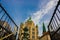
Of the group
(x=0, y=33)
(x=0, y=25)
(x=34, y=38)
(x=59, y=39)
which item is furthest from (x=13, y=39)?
(x=34, y=38)

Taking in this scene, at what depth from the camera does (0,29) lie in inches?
189

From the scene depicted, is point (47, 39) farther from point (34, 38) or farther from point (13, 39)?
point (34, 38)

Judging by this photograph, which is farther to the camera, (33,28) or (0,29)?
(33,28)

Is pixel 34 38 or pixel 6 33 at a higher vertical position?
pixel 34 38

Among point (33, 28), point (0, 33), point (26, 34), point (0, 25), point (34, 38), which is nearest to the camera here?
point (0, 25)

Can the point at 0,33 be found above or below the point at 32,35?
below

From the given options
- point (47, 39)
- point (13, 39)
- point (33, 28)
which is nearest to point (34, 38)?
point (33, 28)

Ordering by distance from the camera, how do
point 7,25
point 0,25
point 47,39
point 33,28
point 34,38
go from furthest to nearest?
point 33,28 → point 34,38 → point 47,39 → point 7,25 → point 0,25

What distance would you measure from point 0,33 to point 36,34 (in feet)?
215

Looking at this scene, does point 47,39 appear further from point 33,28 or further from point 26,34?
point 33,28

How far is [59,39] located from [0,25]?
2.62 metres

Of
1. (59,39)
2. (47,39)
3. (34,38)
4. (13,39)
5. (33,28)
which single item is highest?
(33,28)

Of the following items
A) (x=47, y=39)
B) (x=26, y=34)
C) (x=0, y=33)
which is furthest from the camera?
(x=47, y=39)

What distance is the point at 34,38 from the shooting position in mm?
67250
